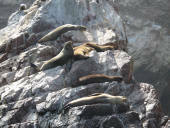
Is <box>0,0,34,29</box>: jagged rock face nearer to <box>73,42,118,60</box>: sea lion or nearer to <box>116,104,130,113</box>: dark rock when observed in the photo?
<box>73,42,118,60</box>: sea lion

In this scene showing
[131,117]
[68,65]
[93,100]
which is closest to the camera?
[131,117]

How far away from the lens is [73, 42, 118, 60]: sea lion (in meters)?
14.0

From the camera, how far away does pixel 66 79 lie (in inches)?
526

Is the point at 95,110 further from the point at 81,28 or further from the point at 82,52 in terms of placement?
the point at 81,28

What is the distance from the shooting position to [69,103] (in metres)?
11.6

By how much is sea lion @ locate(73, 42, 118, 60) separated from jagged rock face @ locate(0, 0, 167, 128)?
0.81 feet

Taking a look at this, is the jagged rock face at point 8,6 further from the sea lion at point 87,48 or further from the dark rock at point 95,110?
the dark rock at point 95,110

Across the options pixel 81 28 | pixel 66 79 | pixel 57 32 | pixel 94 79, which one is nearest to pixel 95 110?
pixel 94 79

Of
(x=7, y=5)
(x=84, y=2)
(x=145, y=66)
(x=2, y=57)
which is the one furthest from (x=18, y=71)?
(x=7, y=5)

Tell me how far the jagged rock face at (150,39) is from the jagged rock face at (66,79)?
761 inches

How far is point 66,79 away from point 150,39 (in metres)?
26.8

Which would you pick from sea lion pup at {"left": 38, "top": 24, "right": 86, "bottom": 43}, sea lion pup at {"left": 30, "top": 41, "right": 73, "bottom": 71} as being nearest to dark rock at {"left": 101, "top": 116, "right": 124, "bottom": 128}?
sea lion pup at {"left": 30, "top": 41, "right": 73, "bottom": 71}

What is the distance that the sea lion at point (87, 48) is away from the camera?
1403 cm

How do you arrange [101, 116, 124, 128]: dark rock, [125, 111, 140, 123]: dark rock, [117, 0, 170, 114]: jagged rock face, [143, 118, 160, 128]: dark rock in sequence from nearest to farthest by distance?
1. [101, 116, 124, 128]: dark rock
2. [125, 111, 140, 123]: dark rock
3. [143, 118, 160, 128]: dark rock
4. [117, 0, 170, 114]: jagged rock face
